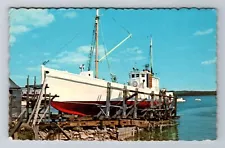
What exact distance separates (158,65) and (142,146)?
26.0 inches

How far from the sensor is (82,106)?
587cm

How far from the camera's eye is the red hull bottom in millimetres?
5863

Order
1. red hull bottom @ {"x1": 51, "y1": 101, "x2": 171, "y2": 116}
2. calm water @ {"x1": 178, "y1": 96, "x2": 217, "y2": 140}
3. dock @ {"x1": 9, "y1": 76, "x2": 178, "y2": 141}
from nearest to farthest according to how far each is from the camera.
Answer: calm water @ {"x1": 178, "y1": 96, "x2": 217, "y2": 140} < dock @ {"x1": 9, "y1": 76, "x2": 178, "y2": 141} < red hull bottom @ {"x1": 51, "y1": 101, "x2": 171, "y2": 116}

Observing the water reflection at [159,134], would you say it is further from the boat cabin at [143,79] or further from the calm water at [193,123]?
the boat cabin at [143,79]

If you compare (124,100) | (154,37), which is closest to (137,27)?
(154,37)

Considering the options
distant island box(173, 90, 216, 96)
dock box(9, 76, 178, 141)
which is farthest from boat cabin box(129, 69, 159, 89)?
distant island box(173, 90, 216, 96)

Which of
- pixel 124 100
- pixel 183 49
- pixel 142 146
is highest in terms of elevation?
pixel 183 49

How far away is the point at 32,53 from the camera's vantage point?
18.9 ft

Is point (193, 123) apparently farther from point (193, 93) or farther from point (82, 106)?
point (82, 106)

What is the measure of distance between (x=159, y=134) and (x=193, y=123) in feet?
0.92

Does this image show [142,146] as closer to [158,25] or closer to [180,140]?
[180,140]

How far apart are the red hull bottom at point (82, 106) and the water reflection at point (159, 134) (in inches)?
8.9

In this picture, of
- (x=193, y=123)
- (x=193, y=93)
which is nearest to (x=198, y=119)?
(x=193, y=123)

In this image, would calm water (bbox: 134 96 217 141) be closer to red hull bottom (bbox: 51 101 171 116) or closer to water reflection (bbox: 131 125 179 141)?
water reflection (bbox: 131 125 179 141)
